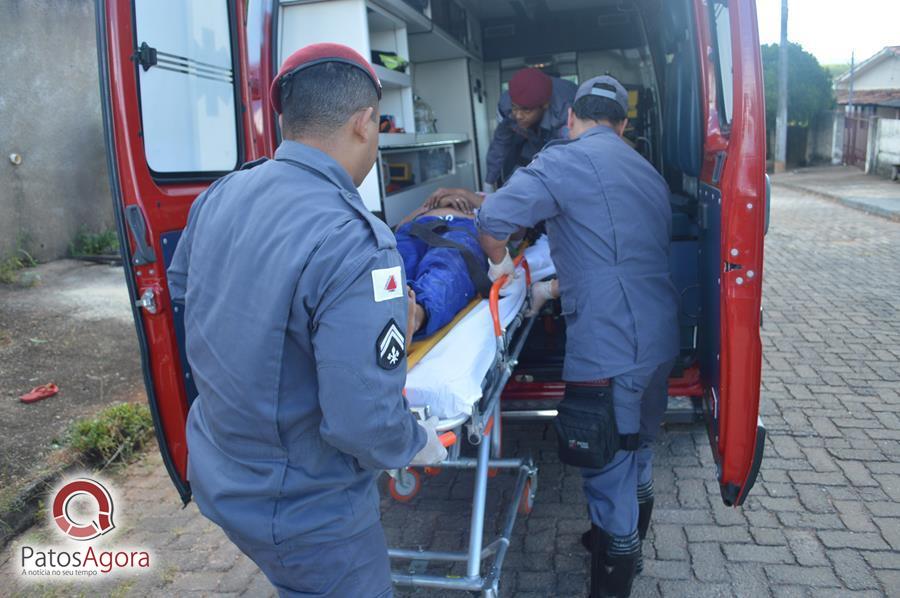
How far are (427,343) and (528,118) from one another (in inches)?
84.7

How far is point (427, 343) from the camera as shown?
244 centimetres

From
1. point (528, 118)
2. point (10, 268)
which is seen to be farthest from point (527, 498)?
point (10, 268)

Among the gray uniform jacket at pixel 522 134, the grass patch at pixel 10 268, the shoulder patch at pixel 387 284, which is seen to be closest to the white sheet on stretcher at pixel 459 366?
the shoulder patch at pixel 387 284

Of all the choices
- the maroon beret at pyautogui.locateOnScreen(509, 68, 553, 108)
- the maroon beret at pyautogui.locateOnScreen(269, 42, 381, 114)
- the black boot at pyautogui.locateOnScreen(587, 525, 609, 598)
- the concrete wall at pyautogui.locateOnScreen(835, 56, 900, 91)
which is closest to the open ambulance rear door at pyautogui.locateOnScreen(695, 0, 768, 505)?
the black boot at pyautogui.locateOnScreen(587, 525, 609, 598)

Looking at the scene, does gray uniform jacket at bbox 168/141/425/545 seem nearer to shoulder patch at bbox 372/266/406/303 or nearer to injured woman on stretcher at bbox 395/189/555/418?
shoulder patch at bbox 372/266/406/303

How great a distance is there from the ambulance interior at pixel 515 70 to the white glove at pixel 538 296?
453 millimetres

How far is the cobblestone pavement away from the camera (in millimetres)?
2732

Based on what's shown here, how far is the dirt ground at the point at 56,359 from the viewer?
3.78 metres

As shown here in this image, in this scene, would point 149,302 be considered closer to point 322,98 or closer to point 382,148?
point 322,98

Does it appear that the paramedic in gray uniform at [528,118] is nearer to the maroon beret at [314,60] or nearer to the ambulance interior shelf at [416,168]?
the ambulance interior shelf at [416,168]

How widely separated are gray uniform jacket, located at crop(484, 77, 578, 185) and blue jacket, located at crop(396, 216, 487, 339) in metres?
1.22

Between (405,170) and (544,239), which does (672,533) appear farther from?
(405,170)

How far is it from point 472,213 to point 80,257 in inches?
209
